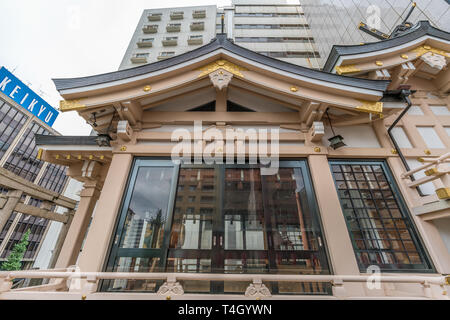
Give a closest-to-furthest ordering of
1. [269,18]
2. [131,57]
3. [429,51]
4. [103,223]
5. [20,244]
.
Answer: [103,223], [429,51], [131,57], [269,18], [20,244]

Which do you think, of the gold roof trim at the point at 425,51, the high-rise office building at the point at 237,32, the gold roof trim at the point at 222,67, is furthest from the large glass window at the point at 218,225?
the high-rise office building at the point at 237,32

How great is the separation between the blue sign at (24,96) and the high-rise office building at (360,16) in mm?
11883

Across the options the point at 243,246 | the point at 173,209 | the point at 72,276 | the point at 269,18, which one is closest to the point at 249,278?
the point at 243,246

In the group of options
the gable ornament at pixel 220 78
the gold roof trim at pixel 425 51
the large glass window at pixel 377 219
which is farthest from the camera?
the gold roof trim at pixel 425 51

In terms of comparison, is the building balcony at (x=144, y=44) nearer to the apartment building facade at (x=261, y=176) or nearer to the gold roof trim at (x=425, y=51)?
the apartment building facade at (x=261, y=176)

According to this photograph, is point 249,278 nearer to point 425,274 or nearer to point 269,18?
point 425,274

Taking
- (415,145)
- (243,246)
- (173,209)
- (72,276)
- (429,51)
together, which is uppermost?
(429,51)

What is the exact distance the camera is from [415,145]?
4.34 metres

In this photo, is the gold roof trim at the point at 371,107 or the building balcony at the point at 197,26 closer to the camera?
the gold roof trim at the point at 371,107

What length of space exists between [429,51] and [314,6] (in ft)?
50.0

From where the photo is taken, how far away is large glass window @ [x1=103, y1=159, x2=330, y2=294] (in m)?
3.38

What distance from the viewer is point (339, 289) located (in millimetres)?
2982

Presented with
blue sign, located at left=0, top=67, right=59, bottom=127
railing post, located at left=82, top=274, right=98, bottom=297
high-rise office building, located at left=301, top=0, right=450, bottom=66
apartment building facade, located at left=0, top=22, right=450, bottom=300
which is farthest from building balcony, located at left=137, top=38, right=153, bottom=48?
railing post, located at left=82, top=274, right=98, bottom=297

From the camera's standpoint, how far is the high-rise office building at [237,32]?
19.2 m
